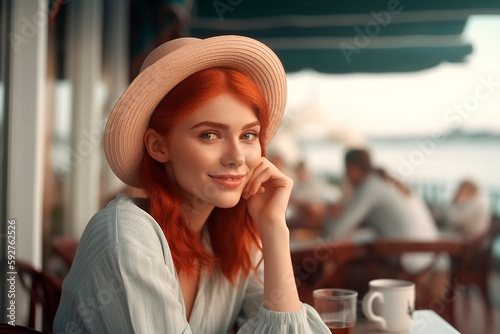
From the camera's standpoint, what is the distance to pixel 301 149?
6941 millimetres

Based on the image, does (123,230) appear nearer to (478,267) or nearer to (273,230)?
(273,230)

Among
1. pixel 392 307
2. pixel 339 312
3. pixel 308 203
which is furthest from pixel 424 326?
pixel 308 203

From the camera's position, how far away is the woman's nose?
1.25m

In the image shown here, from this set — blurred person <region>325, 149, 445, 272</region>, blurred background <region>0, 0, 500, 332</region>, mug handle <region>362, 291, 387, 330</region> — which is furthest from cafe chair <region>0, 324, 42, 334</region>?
blurred background <region>0, 0, 500, 332</region>

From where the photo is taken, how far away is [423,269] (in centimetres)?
407

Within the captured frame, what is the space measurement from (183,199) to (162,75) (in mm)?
276

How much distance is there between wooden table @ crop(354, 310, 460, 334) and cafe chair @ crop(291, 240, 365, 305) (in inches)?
77.6

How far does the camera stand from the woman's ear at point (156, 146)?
51.6 inches

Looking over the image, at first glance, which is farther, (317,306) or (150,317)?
(317,306)

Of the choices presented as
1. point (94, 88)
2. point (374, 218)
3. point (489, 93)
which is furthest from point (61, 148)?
point (489, 93)

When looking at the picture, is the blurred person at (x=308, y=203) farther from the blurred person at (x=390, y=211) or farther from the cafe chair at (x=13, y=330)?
the cafe chair at (x=13, y=330)

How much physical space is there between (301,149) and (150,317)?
5856 millimetres

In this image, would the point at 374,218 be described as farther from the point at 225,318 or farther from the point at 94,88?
the point at 225,318

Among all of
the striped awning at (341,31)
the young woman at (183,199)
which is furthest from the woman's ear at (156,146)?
the striped awning at (341,31)
